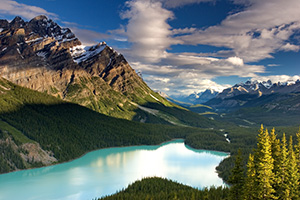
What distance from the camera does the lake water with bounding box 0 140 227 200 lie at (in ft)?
381

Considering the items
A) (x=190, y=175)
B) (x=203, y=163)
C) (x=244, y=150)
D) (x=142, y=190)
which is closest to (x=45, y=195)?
(x=142, y=190)

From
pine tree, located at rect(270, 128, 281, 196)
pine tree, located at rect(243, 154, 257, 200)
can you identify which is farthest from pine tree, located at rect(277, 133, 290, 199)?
pine tree, located at rect(243, 154, 257, 200)

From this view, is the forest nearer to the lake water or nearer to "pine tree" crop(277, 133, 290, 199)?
"pine tree" crop(277, 133, 290, 199)

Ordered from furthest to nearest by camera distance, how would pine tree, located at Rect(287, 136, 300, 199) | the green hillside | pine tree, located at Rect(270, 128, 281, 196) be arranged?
the green hillside, pine tree, located at Rect(270, 128, 281, 196), pine tree, located at Rect(287, 136, 300, 199)

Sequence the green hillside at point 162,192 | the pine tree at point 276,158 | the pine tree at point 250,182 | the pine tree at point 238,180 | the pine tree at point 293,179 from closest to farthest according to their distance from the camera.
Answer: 1. the pine tree at point 250,182
2. the pine tree at point 293,179
3. the pine tree at point 276,158
4. the pine tree at point 238,180
5. the green hillside at point 162,192

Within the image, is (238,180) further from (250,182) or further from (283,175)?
(283,175)

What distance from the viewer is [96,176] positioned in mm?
145625

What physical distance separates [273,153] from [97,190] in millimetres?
89599

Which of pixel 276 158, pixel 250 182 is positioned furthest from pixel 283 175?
pixel 250 182

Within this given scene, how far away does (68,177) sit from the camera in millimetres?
140375

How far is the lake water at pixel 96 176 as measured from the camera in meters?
116

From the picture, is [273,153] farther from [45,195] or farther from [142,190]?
[45,195]

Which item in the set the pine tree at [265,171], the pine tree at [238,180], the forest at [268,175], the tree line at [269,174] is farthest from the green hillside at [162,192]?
the pine tree at [265,171]

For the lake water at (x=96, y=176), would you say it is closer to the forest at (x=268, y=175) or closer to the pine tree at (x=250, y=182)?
the forest at (x=268, y=175)
